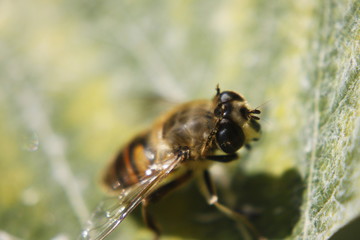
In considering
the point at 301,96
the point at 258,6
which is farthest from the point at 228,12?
the point at 301,96

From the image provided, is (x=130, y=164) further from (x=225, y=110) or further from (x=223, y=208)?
(x=225, y=110)

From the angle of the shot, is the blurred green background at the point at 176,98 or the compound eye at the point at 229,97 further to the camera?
the compound eye at the point at 229,97

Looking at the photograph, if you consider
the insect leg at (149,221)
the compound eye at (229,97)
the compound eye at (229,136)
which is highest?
the compound eye at (229,97)

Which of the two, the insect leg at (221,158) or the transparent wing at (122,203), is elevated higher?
the transparent wing at (122,203)

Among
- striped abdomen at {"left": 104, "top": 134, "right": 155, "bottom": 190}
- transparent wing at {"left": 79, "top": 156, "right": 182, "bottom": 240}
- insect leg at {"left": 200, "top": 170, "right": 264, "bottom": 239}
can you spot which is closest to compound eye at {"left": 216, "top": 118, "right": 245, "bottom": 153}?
transparent wing at {"left": 79, "top": 156, "right": 182, "bottom": 240}

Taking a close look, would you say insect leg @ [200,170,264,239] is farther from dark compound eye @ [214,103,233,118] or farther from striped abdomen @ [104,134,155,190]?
dark compound eye @ [214,103,233,118]

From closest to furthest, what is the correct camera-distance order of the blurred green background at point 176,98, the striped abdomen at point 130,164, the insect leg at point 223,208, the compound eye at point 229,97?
the blurred green background at point 176,98 → the compound eye at point 229,97 → the insect leg at point 223,208 → the striped abdomen at point 130,164

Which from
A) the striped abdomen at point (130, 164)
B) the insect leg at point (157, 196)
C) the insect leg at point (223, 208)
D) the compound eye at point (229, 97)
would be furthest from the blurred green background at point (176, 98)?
the compound eye at point (229, 97)

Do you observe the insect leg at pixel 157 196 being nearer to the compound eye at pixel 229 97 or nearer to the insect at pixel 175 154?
the insect at pixel 175 154

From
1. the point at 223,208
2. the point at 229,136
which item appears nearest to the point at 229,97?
the point at 229,136
